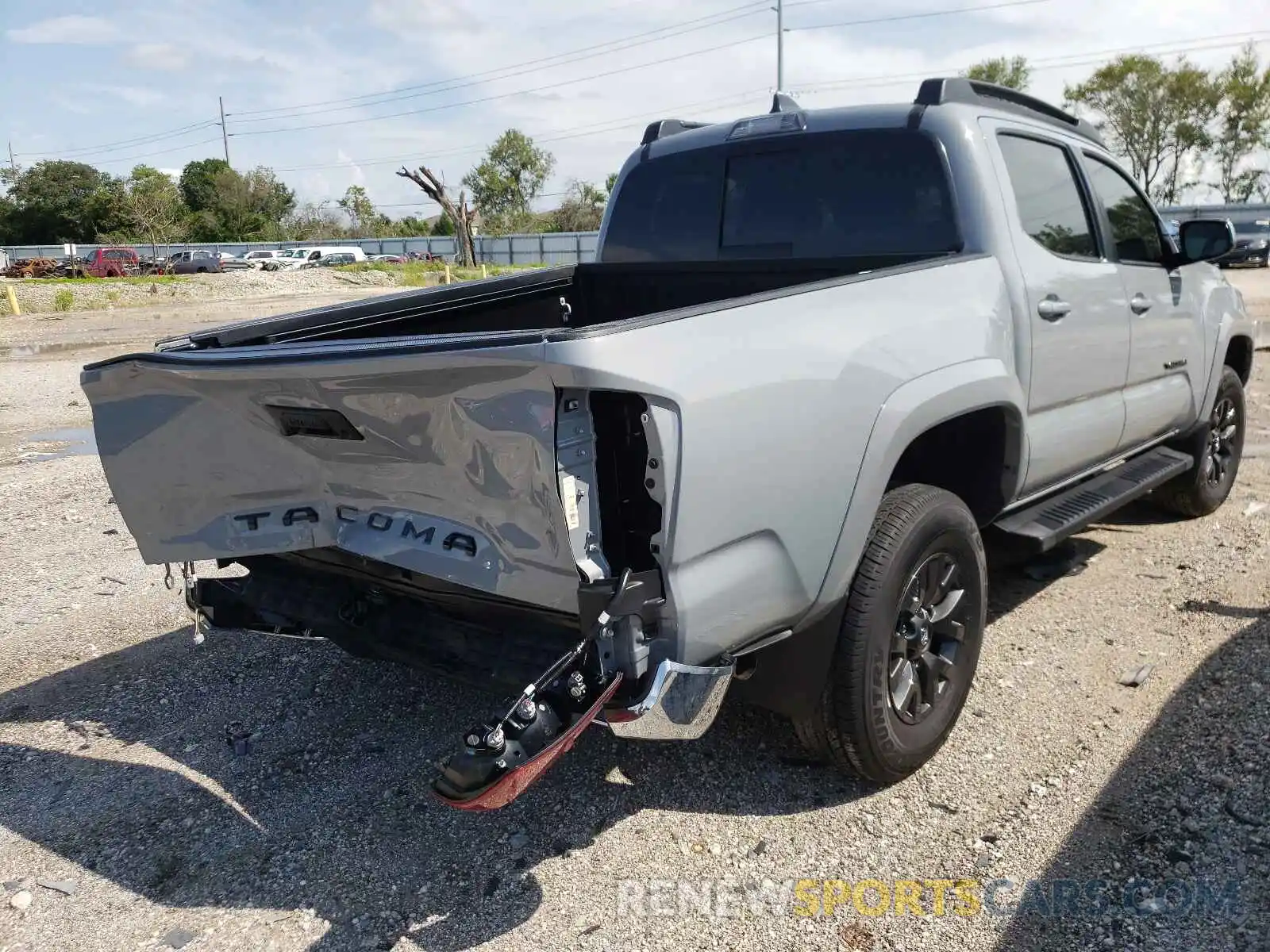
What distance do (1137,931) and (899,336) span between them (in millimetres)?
1668

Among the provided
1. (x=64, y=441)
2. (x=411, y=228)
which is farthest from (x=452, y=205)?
(x=411, y=228)

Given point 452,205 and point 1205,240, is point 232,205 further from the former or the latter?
point 1205,240

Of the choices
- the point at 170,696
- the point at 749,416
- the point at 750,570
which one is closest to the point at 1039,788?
the point at 750,570

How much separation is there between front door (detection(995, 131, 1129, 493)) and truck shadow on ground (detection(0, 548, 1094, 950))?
159 cm

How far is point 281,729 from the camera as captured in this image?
363 centimetres

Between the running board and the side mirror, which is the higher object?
the side mirror

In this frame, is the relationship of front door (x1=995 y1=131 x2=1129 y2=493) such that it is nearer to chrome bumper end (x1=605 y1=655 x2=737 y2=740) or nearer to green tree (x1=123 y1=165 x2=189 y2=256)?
chrome bumper end (x1=605 y1=655 x2=737 y2=740)

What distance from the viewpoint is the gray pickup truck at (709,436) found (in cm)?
223

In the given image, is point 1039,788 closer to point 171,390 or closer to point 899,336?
point 899,336

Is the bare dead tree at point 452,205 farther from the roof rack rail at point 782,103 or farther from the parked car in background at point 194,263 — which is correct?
the roof rack rail at point 782,103

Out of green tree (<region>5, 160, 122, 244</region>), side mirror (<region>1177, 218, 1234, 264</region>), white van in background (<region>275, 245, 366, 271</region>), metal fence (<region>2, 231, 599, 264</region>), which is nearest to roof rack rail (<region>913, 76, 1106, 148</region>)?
side mirror (<region>1177, 218, 1234, 264</region>)

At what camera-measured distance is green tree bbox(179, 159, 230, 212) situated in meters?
75.6

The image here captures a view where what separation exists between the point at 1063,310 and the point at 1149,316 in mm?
1088

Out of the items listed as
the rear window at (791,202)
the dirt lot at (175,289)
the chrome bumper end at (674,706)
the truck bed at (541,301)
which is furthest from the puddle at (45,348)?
the chrome bumper end at (674,706)
